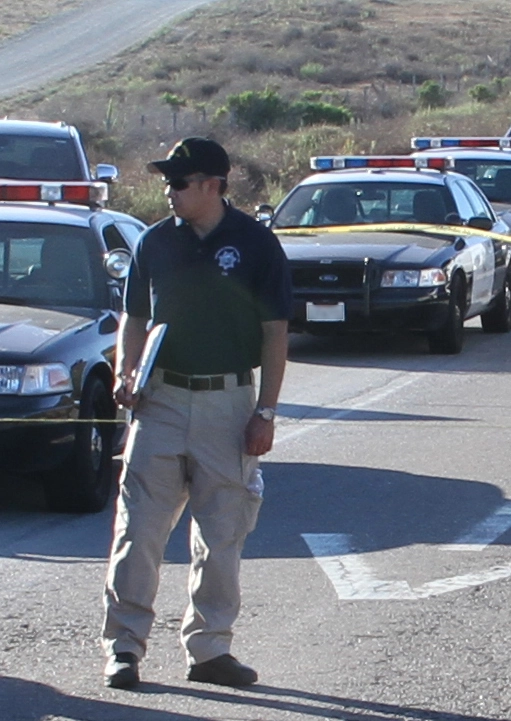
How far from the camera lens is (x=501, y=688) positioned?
5352mm

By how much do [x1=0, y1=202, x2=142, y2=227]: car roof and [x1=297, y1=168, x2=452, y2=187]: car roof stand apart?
6.15 m

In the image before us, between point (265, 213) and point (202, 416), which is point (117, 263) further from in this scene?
point (265, 213)

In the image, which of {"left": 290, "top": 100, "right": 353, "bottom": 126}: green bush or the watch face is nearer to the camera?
the watch face

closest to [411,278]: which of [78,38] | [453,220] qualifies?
[453,220]

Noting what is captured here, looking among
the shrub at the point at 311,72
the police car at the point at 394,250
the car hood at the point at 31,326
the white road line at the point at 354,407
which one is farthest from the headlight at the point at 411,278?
the shrub at the point at 311,72

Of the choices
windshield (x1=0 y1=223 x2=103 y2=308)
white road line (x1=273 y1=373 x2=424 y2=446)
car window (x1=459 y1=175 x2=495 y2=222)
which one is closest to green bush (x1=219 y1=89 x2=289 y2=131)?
car window (x1=459 y1=175 x2=495 y2=222)

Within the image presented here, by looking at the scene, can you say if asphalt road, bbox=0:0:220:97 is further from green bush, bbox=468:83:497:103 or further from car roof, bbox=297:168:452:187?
car roof, bbox=297:168:452:187

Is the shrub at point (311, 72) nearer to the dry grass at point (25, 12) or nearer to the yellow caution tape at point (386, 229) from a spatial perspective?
the dry grass at point (25, 12)

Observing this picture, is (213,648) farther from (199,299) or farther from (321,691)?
(199,299)

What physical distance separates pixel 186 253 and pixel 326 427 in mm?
5421

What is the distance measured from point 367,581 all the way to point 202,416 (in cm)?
173

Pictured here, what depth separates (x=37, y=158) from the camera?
15.7 m

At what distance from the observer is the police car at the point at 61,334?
301 inches

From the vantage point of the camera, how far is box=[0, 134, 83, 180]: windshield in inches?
610
